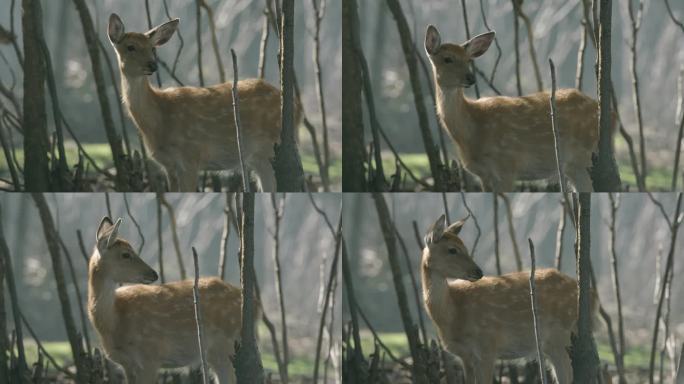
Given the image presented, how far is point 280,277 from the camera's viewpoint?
5137 millimetres

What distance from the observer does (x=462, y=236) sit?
201 inches

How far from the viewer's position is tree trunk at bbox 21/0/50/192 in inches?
202

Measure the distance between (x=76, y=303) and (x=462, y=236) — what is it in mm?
1473

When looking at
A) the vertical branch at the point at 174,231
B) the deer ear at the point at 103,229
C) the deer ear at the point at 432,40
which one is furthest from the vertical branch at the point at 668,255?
the deer ear at the point at 103,229

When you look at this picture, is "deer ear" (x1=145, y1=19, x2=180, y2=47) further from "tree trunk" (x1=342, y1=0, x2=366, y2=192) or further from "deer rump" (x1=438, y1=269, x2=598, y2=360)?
"deer rump" (x1=438, y1=269, x2=598, y2=360)

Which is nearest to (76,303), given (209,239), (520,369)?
(209,239)

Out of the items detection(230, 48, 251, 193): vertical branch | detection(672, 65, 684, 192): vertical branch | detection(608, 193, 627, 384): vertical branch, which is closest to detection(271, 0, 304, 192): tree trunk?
detection(230, 48, 251, 193): vertical branch

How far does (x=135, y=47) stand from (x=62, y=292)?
98cm

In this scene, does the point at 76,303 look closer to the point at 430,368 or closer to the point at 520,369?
the point at 430,368

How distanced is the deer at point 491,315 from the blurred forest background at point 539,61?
415mm

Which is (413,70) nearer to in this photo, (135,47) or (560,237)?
(560,237)

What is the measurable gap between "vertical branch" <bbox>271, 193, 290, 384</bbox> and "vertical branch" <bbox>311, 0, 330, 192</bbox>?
181 mm

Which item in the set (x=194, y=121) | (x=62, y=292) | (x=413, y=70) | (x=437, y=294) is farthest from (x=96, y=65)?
(x=437, y=294)

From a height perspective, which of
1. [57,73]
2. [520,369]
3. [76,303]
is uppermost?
[57,73]
